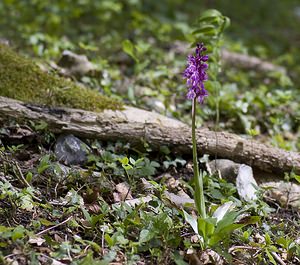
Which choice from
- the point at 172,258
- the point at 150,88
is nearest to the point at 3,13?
the point at 150,88

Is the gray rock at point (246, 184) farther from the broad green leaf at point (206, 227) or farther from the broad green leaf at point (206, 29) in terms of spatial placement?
the broad green leaf at point (206, 29)

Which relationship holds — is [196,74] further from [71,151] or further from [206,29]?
[206,29]

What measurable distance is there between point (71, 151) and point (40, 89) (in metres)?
0.69

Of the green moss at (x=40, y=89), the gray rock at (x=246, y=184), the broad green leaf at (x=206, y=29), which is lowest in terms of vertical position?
the gray rock at (x=246, y=184)

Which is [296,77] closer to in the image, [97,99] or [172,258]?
[97,99]

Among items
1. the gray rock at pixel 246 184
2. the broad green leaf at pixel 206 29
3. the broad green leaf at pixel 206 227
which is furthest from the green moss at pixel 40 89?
the broad green leaf at pixel 206 227

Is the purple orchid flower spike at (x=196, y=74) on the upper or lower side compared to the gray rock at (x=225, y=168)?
upper

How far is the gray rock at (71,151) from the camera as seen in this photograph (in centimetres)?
318

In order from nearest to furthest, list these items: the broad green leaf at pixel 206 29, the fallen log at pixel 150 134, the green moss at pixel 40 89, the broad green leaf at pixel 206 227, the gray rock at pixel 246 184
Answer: the broad green leaf at pixel 206 227, the gray rock at pixel 246 184, the fallen log at pixel 150 134, the green moss at pixel 40 89, the broad green leaf at pixel 206 29

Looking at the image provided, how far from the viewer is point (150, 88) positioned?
464 cm

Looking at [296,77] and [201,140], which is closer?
[201,140]

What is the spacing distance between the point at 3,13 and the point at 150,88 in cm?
287

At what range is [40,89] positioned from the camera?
11.8 feet

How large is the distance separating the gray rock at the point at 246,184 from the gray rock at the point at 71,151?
104 cm
